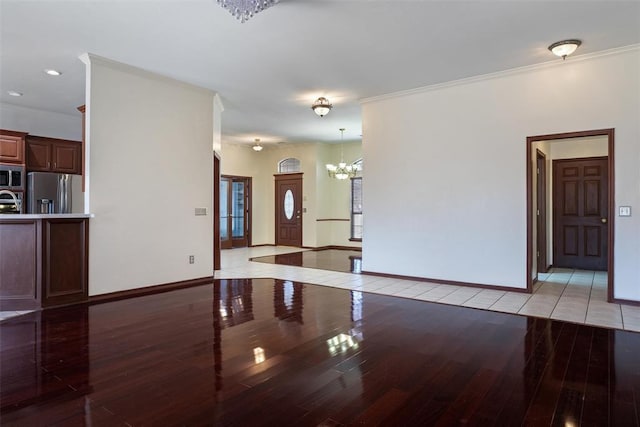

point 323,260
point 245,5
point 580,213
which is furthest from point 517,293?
point 245,5

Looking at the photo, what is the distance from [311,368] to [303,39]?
336 cm

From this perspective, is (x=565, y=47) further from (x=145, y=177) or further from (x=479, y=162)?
(x=145, y=177)

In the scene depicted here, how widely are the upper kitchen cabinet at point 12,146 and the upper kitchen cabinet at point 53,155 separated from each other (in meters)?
0.16

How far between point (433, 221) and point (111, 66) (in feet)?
16.1

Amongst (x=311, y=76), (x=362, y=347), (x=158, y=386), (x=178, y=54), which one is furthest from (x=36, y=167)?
A: (x=362, y=347)

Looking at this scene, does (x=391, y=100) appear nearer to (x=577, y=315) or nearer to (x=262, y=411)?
(x=577, y=315)

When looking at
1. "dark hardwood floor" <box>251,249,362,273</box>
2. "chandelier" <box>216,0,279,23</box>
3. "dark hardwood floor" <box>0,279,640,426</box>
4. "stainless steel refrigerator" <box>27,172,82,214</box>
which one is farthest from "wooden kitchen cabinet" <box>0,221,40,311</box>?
"dark hardwood floor" <box>251,249,362,273</box>

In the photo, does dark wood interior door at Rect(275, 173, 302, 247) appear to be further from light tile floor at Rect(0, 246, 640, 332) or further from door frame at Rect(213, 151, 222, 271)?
door frame at Rect(213, 151, 222, 271)

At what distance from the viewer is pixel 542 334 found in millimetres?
3412

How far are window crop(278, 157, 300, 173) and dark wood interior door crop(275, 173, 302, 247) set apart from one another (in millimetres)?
182

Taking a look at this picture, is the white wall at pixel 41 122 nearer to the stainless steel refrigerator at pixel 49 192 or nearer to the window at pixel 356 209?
the stainless steel refrigerator at pixel 49 192

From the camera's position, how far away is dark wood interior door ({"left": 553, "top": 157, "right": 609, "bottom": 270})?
682cm

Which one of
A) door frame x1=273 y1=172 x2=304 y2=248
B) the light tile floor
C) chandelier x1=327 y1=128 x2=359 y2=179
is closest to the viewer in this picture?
the light tile floor

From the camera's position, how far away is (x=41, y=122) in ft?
23.3
